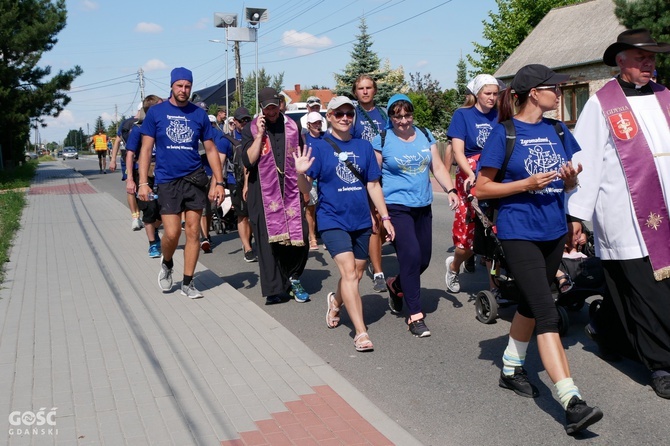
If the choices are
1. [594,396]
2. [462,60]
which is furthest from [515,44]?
[594,396]

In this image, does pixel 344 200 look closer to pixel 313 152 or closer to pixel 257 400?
pixel 313 152

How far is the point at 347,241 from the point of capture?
6.29 m

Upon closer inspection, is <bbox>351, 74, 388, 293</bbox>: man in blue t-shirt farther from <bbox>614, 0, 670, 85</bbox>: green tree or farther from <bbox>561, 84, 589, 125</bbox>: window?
<bbox>561, 84, 589, 125</bbox>: window

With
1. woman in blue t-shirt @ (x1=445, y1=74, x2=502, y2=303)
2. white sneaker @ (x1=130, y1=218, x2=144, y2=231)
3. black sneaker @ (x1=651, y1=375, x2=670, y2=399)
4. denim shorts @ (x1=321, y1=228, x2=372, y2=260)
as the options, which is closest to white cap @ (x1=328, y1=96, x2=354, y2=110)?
denim shorts @ (x1=321, y1=228, x2=372, y2=260)

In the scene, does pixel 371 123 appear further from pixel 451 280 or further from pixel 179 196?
pixel 179 196

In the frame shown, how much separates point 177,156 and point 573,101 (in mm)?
28496

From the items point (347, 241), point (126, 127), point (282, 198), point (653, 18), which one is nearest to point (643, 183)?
point (347, 241)

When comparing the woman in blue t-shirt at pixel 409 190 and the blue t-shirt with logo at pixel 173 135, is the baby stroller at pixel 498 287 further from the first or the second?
the blue t-shirt with logo at pixel 173 135

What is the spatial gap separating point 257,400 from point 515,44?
44.5m

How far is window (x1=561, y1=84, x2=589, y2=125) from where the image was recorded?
33066 mm

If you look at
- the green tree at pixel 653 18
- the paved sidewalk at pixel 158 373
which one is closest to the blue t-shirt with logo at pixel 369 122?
the paved sidewalk at pixel 158 373

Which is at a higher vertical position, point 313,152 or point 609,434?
point 313,152

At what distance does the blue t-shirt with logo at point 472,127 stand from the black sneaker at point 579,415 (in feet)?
12.0

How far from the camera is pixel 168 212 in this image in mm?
7773
